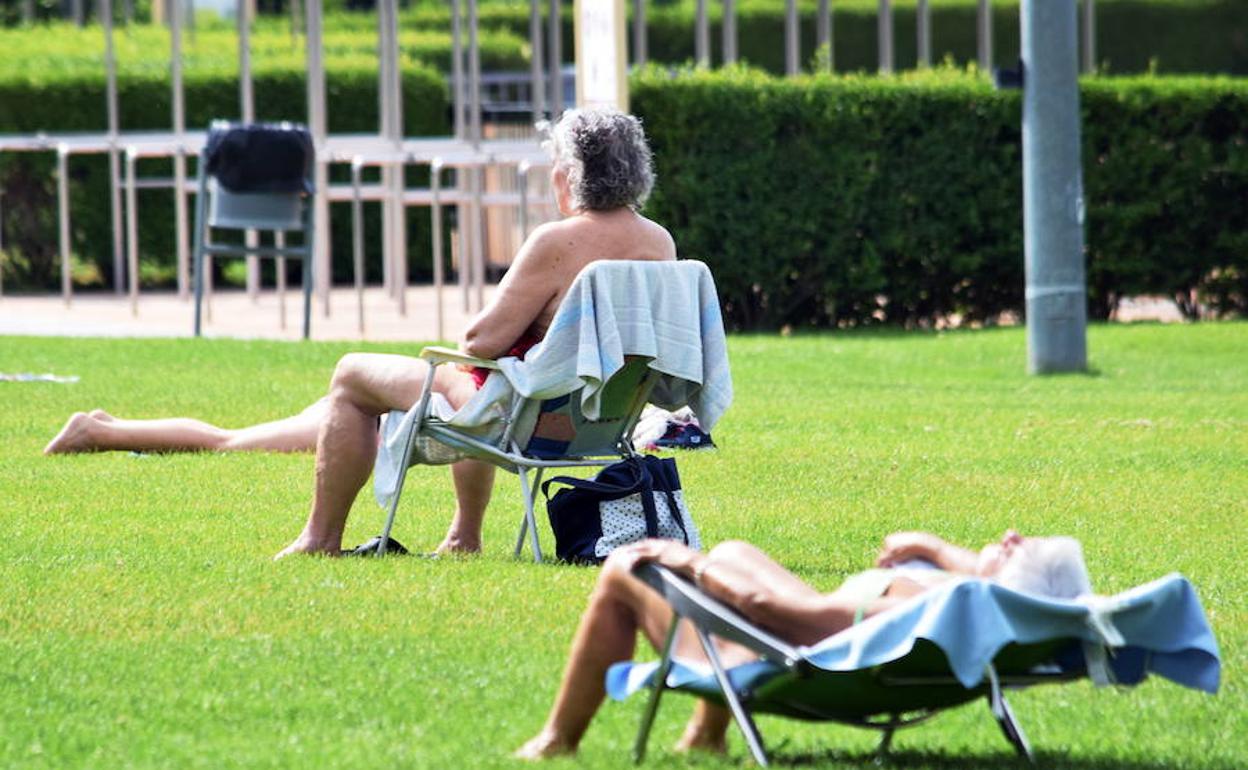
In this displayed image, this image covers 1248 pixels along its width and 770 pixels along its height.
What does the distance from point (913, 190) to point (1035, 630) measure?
→ 1259 cm

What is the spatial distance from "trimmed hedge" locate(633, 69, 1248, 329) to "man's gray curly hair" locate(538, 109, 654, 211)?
29.2 feet

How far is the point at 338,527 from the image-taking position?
21.6 feet

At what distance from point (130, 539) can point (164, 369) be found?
5.60 meters

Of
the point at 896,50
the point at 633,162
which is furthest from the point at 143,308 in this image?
the point at 896,50

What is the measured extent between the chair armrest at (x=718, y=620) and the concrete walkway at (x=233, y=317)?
10.7 m

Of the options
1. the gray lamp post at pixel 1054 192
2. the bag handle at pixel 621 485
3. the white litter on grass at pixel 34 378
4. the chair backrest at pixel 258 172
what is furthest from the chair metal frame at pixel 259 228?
the bag handle at pixel 621 485

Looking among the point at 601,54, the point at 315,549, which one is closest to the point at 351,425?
the point at 315,549

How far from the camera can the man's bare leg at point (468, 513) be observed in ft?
22.1

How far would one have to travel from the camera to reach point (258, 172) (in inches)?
558

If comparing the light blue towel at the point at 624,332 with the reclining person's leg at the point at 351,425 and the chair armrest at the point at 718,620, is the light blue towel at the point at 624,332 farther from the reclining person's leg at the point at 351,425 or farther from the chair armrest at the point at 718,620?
the chair armrest at the point at 718,620

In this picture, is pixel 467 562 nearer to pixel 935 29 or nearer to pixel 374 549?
pixel 374 549

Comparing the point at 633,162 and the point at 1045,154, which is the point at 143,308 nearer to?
the point at 1045,154

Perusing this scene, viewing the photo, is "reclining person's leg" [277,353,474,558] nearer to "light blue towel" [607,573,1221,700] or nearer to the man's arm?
the man's arm

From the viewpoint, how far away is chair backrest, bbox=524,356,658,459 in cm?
641
